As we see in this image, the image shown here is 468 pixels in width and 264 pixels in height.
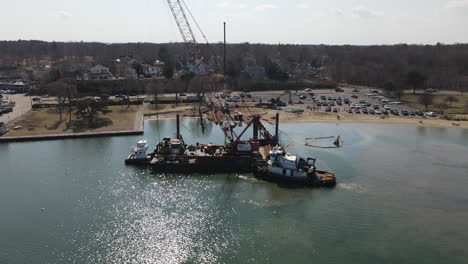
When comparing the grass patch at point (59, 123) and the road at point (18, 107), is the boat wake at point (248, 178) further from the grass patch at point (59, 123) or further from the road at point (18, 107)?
the road at point (18, 107)

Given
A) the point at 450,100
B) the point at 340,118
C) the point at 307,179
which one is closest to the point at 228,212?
the point at 307,179

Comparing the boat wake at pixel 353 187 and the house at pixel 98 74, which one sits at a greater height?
the house at pixel 98 74

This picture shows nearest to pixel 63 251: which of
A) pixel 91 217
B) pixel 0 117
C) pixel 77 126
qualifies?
pixel 91 217

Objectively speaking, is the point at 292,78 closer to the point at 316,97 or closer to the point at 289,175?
the point at 316,97

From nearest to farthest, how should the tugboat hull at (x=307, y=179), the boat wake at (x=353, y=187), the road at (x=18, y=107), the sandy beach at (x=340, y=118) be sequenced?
the boat wake at (x=353, y=187) < the tugboat hull at (x=307, y=179) < the road at (x=18, y=107) < the sandy beach at (x=340, y=118)

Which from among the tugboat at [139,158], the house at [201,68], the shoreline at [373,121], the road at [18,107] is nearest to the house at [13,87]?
the road at [18,107]

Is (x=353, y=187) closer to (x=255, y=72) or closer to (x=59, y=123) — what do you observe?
(x=59, y=123)
